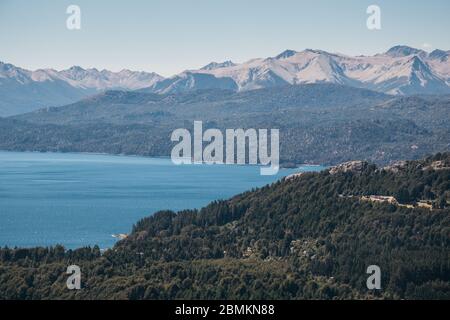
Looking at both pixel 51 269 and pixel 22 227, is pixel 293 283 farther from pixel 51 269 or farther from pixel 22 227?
pixel 22 227

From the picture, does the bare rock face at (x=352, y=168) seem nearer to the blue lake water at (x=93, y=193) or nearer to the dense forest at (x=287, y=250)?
the dense forest at (x=287, y=250)

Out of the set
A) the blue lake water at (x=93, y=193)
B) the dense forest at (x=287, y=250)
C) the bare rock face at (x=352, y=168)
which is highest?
the bare rock face at (x=352, y=168)

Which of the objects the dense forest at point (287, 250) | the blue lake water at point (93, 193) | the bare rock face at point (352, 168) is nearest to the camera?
the dense forest at point (287, 250)

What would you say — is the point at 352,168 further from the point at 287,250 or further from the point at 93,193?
the point at 93,193

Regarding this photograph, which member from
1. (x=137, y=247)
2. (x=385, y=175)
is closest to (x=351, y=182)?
(x=385, y=175)

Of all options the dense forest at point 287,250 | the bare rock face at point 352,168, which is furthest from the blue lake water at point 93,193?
the bare rock face at point 352,168

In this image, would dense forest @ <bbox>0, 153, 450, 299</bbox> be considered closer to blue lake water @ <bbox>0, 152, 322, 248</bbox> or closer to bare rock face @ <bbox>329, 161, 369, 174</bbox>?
bare rock face @ <bbox>329, 161, 369, 174</bbox>
